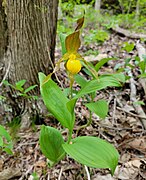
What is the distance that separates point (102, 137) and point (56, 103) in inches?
21.0

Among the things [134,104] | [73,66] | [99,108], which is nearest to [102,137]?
[99,108]

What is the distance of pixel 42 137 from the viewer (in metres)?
0.99

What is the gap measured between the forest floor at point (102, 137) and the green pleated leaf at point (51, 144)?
16 cm

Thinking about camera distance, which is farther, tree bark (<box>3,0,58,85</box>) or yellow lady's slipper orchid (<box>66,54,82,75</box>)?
tree bark (<box>3,0,58,85</box>)

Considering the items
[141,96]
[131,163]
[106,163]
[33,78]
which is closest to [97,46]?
[141,96]

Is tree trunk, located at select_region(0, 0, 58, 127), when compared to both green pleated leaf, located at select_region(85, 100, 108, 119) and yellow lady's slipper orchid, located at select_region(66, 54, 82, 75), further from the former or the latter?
yellow lady's slipper orchid, located at select_region(66, 54, 82, 75)

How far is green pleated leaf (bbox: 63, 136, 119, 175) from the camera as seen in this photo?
795 millimetres

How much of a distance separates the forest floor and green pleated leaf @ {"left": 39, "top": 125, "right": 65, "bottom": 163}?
162 millimetres

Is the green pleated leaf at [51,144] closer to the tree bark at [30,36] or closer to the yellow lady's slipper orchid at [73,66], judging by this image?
the yellow lady's slipper orchid at [73,66]

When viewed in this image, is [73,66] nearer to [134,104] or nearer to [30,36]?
[30,36]

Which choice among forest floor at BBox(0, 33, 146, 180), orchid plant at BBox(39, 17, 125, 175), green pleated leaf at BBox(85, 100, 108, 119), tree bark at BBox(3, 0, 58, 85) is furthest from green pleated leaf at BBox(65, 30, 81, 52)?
forest floor at BBox(0, 33, 146, 180)

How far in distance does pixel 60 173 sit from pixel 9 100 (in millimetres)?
603

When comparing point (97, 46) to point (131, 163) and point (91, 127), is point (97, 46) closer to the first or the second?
point (91, 127)

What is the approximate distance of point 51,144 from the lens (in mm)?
1016
